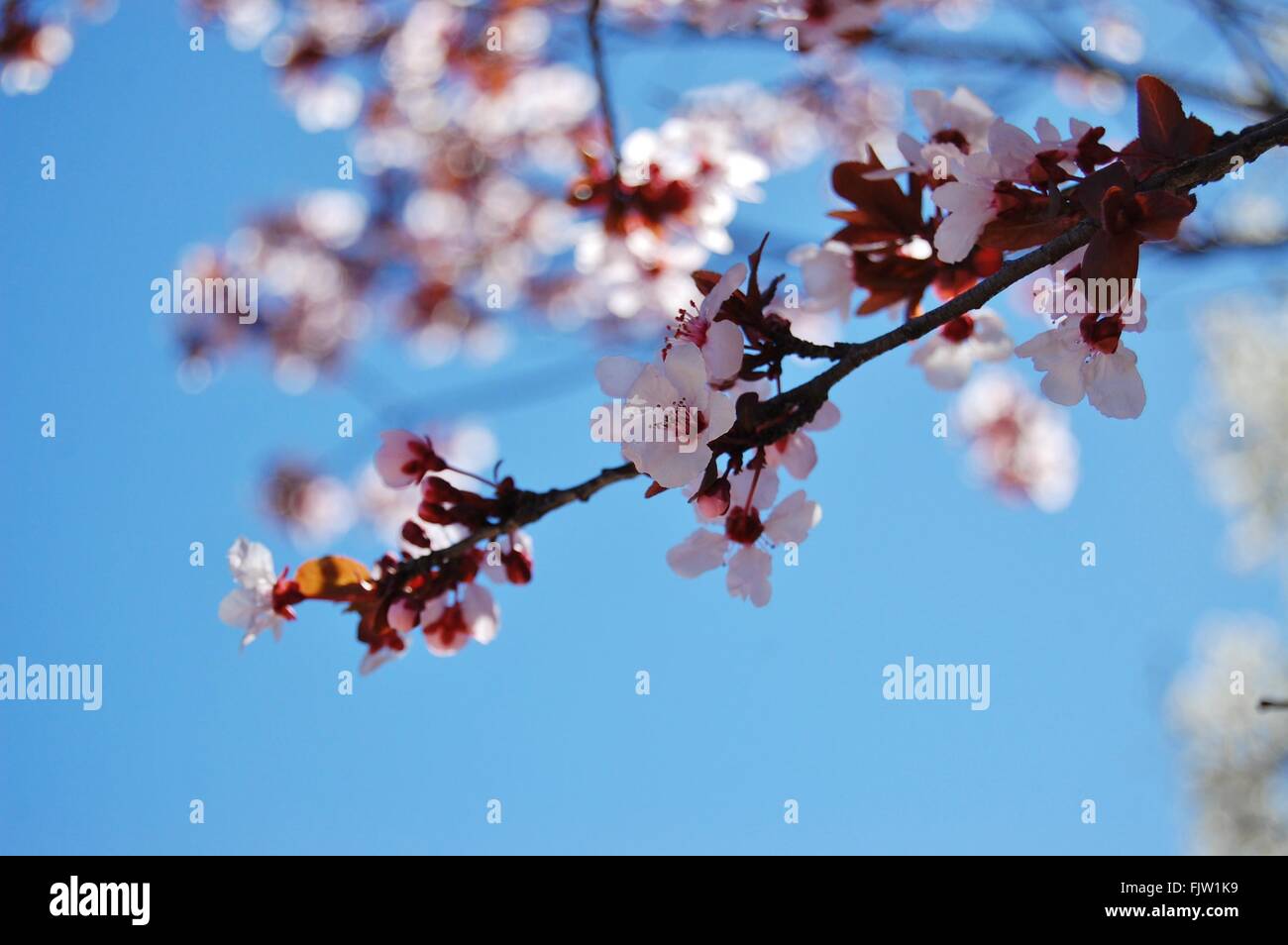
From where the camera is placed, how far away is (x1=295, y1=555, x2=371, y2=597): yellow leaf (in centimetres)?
128

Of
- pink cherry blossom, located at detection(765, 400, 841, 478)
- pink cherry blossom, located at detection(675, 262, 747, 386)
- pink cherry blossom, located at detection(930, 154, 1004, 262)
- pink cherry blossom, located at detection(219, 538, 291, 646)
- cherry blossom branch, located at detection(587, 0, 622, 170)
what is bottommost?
pink cherry blossom, located at detection(219, 538, 291, 646)

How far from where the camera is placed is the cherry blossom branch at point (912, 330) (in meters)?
0.85

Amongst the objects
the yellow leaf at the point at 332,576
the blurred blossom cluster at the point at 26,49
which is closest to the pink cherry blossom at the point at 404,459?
the yellow leaf at the point at 332,576

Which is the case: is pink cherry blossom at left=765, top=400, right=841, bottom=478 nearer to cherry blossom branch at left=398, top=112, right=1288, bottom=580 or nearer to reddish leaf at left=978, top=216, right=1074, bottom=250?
cherry blossom branch at left=398, top=112, right=1288, bottom=580

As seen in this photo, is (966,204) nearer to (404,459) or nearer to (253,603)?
(404,459)

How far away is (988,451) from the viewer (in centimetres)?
477

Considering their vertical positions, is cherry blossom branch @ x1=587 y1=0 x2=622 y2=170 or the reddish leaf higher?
cherry blossom branch @ x1=587 y1=0 x2=622 y2=170

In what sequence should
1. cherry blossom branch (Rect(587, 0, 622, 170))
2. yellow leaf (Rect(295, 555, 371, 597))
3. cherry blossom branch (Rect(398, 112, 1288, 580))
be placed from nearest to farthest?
1. cherry blossom branch (Rect(398, 112, 1288, 580))
2. yellow leaf (Rect(295, 555, 371, 597))
3. cherry blossom branch (Rect(587, 0, 622, 170))

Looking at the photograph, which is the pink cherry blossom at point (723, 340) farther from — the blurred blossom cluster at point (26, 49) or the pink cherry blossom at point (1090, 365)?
the blurred blossom cluster at point (26, 49)

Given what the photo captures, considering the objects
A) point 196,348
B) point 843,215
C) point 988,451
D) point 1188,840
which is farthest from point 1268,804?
point 196,348

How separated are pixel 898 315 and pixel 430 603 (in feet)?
2.61

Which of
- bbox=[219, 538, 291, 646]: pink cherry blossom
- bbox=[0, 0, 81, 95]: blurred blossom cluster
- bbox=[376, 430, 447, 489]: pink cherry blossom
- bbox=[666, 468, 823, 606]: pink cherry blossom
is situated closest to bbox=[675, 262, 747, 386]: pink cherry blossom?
bbox=[666, 468, 823, 606]: pink cherry blossom

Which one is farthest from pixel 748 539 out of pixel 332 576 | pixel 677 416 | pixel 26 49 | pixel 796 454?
pixel 26 49

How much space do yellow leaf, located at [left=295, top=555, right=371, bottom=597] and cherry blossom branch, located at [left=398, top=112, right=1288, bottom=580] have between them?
1.21ft
